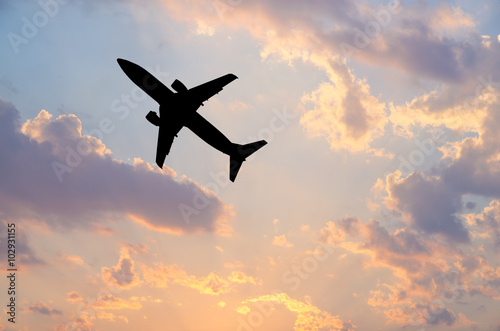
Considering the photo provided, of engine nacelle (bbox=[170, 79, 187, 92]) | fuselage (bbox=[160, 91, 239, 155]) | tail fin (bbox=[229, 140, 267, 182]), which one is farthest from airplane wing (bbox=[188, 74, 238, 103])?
tail fin (bbox=[229, 140, 267, 182])

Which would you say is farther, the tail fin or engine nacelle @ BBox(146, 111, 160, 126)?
the tail fin

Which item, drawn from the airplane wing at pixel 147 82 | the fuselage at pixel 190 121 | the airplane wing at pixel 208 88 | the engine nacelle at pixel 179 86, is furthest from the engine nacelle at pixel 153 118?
the airplane wing at pixel 208 88

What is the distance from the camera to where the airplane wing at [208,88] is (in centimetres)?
6757

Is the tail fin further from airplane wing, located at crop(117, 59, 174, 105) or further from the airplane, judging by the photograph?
airplane wing, located at crop(117, 59, 174, 105)

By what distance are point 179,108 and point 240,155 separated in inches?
606

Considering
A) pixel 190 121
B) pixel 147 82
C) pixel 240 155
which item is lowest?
pixel 240 155

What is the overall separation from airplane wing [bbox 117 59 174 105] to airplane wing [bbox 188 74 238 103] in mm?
3599

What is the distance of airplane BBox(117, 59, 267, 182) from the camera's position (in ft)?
221

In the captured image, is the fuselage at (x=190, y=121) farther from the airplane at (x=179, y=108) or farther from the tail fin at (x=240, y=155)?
the tail fin at (x=240, y=155)

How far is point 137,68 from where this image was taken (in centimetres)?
6875

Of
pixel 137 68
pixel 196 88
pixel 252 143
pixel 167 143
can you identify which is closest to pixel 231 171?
pixel 252 143

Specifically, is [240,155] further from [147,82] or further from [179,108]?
[147,82]

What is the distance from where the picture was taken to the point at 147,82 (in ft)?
222

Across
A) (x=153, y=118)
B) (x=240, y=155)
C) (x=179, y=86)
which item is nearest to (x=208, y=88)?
(x=179, y=86)
